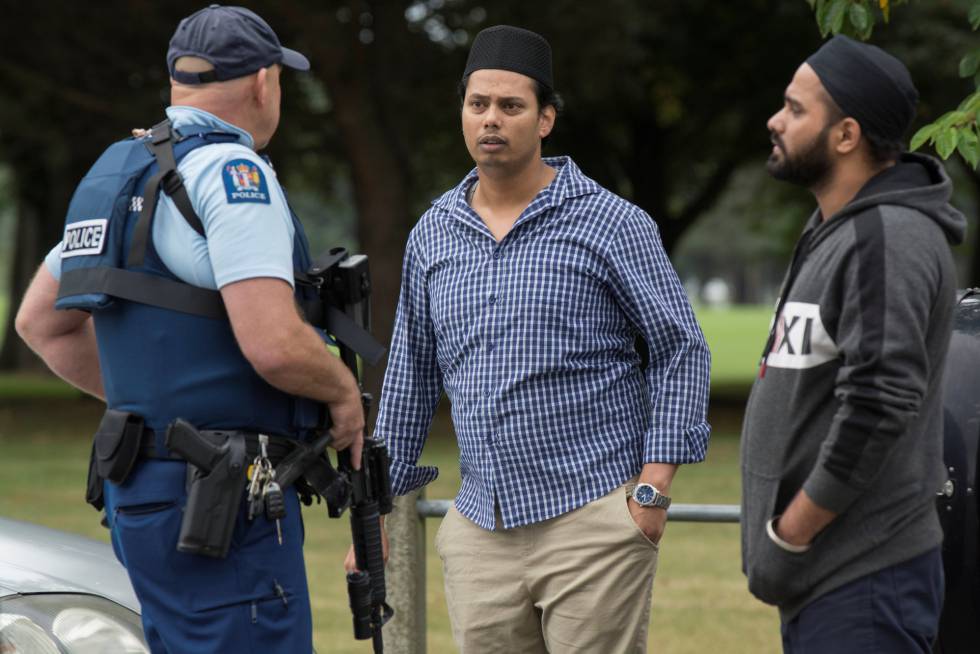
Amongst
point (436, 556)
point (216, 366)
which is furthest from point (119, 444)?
point (436, 556)

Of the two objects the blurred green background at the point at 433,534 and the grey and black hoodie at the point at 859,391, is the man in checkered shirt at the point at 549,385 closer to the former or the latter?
the grey and black hoodie at the point at 859,391

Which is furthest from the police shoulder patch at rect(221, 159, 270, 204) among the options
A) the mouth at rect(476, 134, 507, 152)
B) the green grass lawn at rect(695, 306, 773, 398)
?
the green grass lawn at rect(695, 306, 773, 398)

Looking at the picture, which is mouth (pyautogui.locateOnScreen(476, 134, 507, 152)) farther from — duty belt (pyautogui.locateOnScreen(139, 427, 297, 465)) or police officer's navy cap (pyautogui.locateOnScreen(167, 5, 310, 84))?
duty belt (pyautogui.locateOnScreen(139, 427, 297, 465))

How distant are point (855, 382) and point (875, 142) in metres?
0.48

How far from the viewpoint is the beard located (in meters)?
2.91

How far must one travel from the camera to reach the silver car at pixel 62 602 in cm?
345

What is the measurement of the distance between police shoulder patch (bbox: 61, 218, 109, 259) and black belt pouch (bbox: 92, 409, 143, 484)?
1.17 feet

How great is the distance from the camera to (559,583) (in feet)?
11.9

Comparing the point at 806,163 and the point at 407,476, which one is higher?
the point at 806,163

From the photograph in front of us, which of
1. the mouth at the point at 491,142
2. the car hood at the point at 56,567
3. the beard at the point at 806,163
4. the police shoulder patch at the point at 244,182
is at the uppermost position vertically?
the beard at the point at 806,163

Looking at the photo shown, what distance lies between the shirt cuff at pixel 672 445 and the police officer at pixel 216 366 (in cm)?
81

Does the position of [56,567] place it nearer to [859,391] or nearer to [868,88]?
[859,391]

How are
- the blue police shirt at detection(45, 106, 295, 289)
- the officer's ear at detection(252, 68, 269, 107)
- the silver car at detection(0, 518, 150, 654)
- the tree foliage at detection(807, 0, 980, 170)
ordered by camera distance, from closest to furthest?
the blue police shirt at detection(45, 106, 295, 289) < the officer's ear at detection(252, 68, 269, 107) < the silver car at detection(0, 518, 150, 654) < the tree foliage at detection(807, 0, 980, 170)

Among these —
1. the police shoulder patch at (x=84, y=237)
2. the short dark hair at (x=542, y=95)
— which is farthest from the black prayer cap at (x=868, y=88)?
the police shoulder patch at (x=84, y=237)
